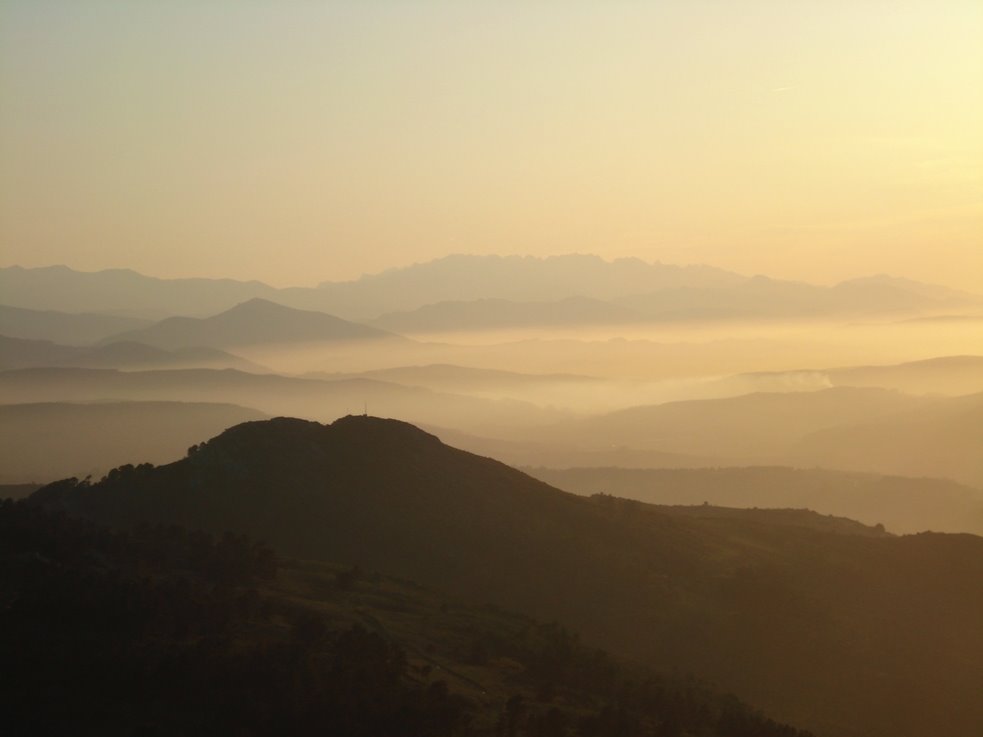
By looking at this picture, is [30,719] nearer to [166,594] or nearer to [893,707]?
[166,594]

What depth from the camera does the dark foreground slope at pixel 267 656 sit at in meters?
28.7

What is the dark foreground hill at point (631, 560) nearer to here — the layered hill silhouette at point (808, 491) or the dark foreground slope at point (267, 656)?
the dark foreground slope at point (267, 656)

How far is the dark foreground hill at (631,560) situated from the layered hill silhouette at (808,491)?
247 feet

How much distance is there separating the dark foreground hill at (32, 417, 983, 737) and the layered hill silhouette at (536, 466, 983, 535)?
7538cm

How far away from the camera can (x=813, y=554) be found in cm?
5897

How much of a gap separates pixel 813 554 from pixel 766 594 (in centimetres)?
807

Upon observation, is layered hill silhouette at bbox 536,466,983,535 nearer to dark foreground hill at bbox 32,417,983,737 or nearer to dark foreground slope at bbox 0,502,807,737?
dark foreground hill at bbox 32,417,983,737

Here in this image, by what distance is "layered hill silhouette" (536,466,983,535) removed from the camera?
135750 millimetres

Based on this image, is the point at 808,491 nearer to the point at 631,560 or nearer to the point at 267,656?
the point at 631,560

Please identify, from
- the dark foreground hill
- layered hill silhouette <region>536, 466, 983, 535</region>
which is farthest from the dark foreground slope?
layered hill silhouette <region>536, 466, 983, 535</region>

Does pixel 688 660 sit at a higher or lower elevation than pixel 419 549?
lower

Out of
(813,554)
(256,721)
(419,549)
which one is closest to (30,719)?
(256,721)

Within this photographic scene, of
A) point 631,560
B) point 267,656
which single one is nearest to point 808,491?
point 631,560

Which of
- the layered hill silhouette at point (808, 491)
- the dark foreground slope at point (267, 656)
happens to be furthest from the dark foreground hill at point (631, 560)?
the layered hill silhouette at point (808, 491)
